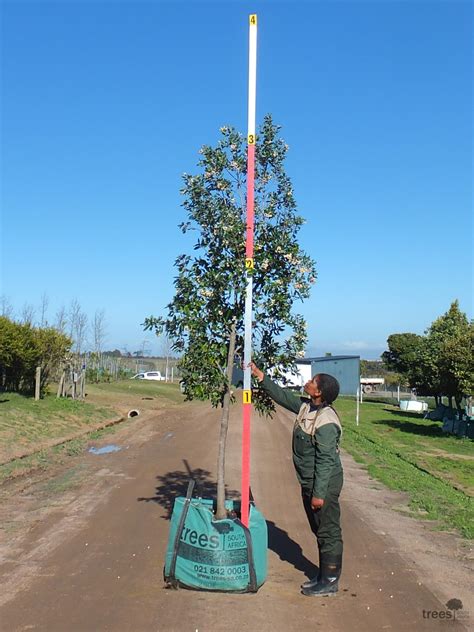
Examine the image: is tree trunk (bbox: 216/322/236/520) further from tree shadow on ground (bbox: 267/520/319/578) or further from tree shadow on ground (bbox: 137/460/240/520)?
tree shadow on ground (bbox: 137/460/240/520)

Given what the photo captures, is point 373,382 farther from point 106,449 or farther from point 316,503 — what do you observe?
point 316,503

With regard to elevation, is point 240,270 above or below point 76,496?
above

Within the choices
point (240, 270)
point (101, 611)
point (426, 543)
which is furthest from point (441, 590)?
point (240, 270)

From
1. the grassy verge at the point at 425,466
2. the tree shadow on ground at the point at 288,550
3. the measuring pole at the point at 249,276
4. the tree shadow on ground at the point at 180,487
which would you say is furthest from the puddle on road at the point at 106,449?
the measuring pole at the point at 249,276

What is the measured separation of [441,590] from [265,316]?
2.97 metres

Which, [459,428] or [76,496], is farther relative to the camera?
[459,428]

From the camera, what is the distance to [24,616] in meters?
5.15

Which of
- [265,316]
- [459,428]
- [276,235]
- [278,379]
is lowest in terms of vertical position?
[459,428]

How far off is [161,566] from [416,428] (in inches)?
1076

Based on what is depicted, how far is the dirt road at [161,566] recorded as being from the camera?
17.0 feet

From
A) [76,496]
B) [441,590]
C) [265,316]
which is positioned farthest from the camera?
[76,496]

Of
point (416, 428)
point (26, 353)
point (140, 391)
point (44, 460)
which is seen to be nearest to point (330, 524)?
point (44, 460)

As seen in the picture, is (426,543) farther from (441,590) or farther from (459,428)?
(459,428)

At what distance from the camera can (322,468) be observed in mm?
5613
